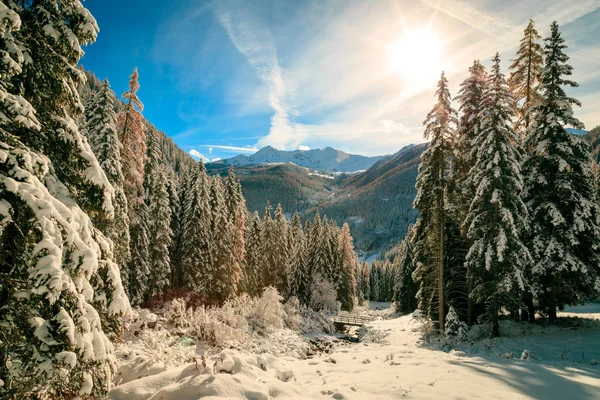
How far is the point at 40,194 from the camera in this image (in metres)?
4.75

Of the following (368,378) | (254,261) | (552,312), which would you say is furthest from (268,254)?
(368,378)

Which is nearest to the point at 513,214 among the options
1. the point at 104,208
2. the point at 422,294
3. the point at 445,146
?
the point at 445,146

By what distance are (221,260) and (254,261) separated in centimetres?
1026

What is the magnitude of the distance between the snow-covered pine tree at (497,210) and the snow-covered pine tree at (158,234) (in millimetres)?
25893

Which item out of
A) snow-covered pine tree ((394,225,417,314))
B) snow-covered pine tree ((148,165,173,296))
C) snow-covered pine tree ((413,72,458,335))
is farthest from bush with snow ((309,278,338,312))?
snow-covered pine tree ((413,72,458,335))

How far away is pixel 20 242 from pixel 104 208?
1.58 metres

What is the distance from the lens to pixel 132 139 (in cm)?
1962

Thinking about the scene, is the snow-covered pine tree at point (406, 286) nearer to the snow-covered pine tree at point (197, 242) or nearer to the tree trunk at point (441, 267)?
the tree trunk at point (441, 267)

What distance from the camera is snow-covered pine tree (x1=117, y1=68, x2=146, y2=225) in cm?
1884

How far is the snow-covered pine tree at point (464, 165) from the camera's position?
2022 centimetres

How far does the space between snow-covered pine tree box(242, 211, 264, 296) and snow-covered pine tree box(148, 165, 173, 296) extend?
11562 mm

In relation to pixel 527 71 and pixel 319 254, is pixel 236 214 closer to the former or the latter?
pixel 319 254

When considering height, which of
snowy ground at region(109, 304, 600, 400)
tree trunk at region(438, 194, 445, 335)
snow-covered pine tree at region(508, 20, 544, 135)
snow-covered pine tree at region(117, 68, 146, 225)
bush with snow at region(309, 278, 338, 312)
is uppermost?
snow-covered pine tree at region(508, 20, 544, 135)

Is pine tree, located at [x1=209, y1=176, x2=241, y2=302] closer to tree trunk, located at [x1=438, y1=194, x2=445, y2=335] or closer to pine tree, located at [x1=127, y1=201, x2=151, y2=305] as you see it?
pine tree, located at [x1=127, y1=201, x2=151, y2=305]
